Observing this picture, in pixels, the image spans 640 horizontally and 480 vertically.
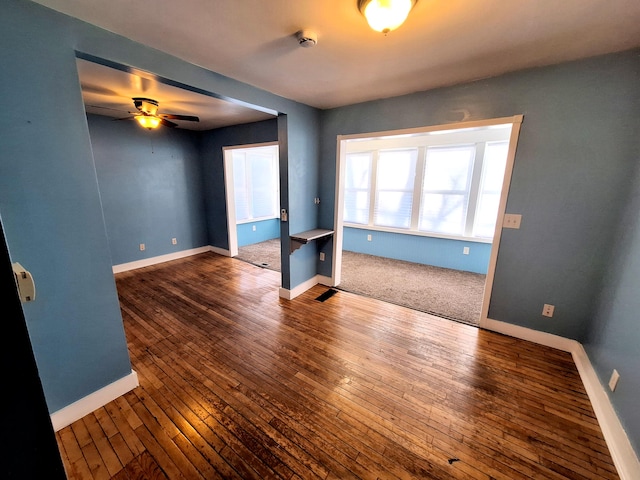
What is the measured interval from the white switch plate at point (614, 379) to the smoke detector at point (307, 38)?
2.92 metres

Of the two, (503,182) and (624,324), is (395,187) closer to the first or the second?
(503,182)

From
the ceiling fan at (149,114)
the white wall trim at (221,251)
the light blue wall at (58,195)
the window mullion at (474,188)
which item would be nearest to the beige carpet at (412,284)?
the white wall trim at (221,251)

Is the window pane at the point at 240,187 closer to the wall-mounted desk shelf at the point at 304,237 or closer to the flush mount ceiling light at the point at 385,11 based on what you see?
the wall-mounted desk shelf at the point at 304,237

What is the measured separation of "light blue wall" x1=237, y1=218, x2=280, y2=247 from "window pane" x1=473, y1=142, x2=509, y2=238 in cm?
463

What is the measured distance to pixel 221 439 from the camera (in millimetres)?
1524

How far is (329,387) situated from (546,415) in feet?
4.88

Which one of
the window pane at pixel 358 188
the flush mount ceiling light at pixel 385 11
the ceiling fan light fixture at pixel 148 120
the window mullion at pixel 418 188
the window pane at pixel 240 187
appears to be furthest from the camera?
the window pane at pixel 240 187

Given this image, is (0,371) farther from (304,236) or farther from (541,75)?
(541,75)

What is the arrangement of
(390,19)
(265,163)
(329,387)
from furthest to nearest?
(265,163) < (329,387) < (390,19)

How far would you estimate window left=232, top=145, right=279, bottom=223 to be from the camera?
5699mm

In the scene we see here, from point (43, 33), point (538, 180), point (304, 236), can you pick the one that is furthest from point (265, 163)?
point (538, 180)

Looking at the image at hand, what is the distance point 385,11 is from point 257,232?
18.1ft

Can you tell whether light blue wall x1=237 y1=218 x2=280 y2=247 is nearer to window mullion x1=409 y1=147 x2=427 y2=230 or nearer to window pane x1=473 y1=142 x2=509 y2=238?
window mullion x1=409 y1=147 x2=427 y2=230

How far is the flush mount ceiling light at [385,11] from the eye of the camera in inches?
48.6
